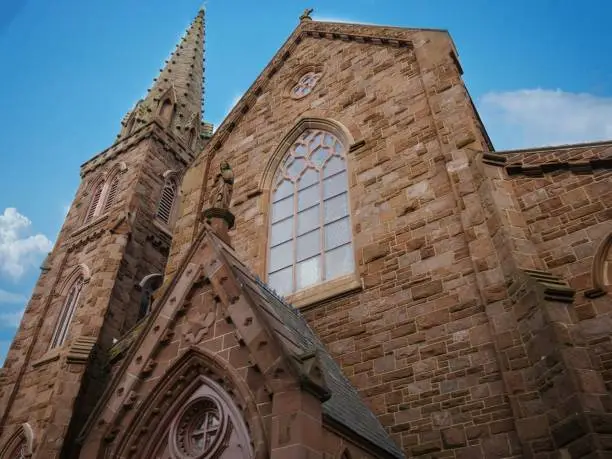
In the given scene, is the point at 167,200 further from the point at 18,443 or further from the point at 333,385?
the point at 333,385

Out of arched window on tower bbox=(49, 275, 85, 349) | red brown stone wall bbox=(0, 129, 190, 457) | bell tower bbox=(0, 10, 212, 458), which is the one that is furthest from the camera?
arched window on tower bbox=(49, 275, 85, 349)

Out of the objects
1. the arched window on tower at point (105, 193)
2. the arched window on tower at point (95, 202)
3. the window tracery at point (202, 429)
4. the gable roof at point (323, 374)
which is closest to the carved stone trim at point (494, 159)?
the gable roof at point (323, 374)

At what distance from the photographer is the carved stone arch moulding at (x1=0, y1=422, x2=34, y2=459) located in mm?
14805

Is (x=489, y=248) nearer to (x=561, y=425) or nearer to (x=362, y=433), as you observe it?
(x=561, y=425)

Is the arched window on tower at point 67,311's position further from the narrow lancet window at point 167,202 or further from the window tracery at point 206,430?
the window tracery at point 206,430

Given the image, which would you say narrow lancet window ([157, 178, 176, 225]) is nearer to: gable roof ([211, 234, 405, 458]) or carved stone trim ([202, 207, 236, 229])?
carved stone trim ([202, 207, 236, 229])

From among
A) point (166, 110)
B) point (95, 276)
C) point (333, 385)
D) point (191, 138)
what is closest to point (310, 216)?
point (333, 385)

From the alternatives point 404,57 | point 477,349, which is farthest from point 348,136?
point 477,349

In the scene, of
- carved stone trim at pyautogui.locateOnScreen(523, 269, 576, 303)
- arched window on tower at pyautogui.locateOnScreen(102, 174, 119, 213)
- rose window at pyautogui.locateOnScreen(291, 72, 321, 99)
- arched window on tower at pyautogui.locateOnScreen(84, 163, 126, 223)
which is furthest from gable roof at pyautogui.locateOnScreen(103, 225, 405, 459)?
arched window on tower at pyautogui.locateOnScreen(84, 163, 126, 223)

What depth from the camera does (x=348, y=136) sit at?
1270 centimetres

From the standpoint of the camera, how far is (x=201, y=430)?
687cm

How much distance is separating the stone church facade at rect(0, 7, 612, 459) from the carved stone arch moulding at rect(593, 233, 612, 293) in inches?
0.8

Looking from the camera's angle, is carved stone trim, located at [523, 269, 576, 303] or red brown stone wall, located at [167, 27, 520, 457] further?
red brown stone wall, located at [167, 27, 520, 457]

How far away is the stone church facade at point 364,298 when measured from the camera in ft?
21.6
